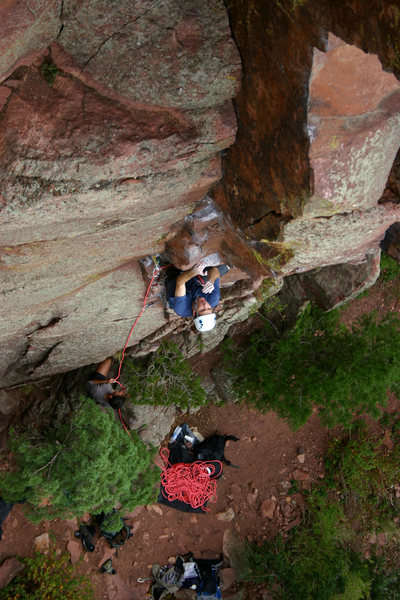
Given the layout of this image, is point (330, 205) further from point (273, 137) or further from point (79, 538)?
point (79, 538)

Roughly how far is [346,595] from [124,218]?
6.76 meters

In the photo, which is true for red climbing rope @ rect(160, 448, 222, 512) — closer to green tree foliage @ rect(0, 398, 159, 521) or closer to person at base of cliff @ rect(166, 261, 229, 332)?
green tree foliage @ rect(0, 398, 159, 521)

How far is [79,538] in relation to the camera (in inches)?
278

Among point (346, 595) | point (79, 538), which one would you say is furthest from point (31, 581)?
point (346, 595)

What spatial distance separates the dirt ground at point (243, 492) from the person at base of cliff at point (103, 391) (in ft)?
6.29

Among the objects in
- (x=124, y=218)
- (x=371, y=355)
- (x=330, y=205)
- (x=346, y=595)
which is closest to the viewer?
(x=330, y=205)

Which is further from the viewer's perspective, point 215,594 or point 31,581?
point 215,594

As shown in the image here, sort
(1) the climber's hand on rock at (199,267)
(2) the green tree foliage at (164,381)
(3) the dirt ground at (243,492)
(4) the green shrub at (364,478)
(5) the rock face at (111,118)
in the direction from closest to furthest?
(5) the rock face at (111,118) → (1) the climber's hand on rock at (199,267) → (2) the green tree foliage at (164,381) → (3) the dirt ground at (243,492) → (4) the green shrub at (364,478)

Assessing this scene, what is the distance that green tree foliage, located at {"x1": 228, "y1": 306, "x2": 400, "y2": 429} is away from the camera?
556cm

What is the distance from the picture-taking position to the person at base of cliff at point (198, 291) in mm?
4742

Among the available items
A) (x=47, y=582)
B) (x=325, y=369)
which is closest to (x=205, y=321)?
(x=325, y=369)

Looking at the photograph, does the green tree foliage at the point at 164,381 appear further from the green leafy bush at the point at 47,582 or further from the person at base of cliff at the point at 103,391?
the green leafy bush at the point at 47,582

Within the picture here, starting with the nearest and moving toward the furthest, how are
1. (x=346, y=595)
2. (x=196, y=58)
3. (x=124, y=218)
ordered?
(x=196, y=58), (x=124, y=218), (x=346, y=595)

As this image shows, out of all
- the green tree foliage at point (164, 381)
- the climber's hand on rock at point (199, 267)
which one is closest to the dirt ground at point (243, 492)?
the green tree foliage at point (164, 381)
